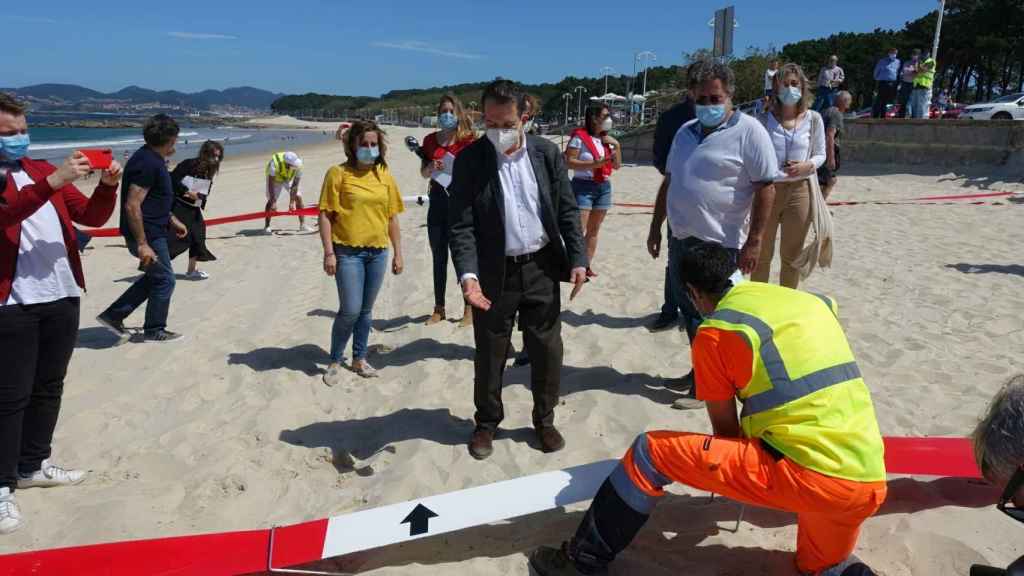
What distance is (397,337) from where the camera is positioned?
576cm

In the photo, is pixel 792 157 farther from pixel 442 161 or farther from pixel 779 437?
pixel 779 437

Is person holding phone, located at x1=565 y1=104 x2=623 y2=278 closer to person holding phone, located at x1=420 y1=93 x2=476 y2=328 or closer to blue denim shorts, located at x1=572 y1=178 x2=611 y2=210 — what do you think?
blue denim shorts, located at x1=572 y1=178 x2=611 y2=210

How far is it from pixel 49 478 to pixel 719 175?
3.88 metres

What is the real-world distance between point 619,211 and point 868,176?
281 inches

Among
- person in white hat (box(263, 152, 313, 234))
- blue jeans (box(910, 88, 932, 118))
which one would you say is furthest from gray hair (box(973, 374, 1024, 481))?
blue jeans (box(910, 88, 932, 118))

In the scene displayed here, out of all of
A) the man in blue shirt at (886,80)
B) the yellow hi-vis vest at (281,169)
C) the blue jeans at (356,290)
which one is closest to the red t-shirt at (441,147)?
the blue jeans at (356,290)

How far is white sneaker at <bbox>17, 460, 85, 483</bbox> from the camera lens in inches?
134

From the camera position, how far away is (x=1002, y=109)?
58.6 feet

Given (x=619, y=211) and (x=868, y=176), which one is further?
(x=868, y=176)

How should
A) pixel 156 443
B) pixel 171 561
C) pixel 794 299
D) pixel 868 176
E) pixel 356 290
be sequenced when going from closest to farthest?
pixel 794 299, pixel 171 561, pixel 156 443, pixel 356 290, pixel 868 176

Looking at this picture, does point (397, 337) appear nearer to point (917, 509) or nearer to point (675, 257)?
point (675, 257)

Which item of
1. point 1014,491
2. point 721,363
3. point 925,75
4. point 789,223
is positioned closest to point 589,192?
point 789,223

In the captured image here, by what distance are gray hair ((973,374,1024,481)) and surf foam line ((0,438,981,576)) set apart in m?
1.42

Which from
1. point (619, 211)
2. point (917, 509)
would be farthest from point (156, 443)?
point (619, 211)
